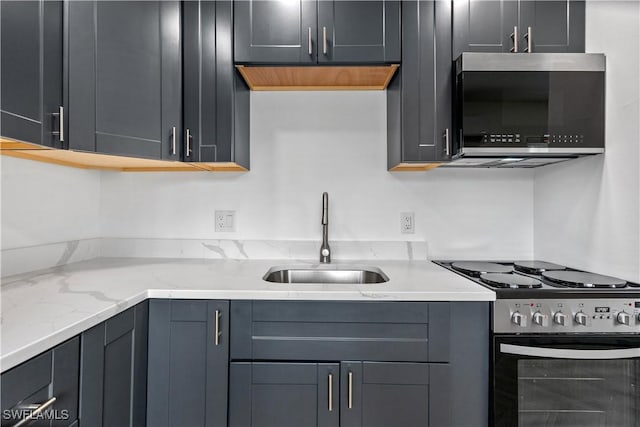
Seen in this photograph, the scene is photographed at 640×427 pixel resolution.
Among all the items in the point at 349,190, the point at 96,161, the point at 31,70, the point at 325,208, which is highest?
the point at 31,70

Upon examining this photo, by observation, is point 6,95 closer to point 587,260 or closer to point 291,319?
point 291,319

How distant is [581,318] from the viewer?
49.1 inches

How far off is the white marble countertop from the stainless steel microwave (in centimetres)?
61

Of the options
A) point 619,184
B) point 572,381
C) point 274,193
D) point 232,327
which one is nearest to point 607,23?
point 619,184

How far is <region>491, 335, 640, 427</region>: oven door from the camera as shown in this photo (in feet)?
4.11

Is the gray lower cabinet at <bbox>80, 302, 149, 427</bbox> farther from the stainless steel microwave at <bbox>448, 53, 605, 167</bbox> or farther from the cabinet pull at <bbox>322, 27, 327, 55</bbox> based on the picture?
the stainless steel microwave at <bbox>448, 53, 605, 167</bbox>

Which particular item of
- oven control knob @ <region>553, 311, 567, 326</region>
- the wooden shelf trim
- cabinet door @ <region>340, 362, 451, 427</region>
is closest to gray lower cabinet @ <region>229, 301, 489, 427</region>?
cabinet door @ <region>340, 362, 451, 427</region>

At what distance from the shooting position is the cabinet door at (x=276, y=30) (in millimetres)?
1585

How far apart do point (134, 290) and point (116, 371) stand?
0.26 m

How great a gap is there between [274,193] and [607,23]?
168 cm

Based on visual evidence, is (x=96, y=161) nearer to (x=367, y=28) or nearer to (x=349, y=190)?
(x=349, y=190)

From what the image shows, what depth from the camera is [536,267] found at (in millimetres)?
1664

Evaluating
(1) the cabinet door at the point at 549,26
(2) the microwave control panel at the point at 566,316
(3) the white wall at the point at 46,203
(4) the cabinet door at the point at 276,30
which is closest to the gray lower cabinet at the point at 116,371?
(3) the white wall at the point at 46,203

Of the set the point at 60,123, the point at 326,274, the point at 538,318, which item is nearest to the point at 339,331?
the point at 326,274
